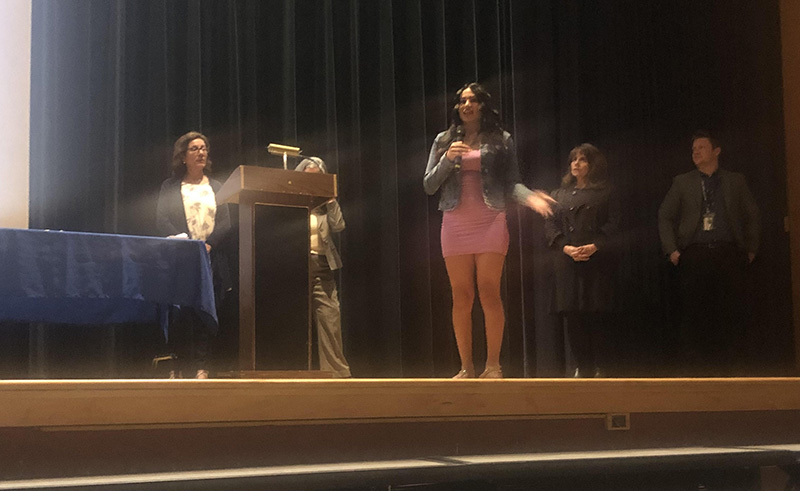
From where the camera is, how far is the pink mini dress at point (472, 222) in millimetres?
3234

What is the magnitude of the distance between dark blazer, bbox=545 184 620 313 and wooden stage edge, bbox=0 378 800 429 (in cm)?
125

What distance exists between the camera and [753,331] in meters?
5.30

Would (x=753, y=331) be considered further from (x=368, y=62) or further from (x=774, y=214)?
(x=368, y=62)

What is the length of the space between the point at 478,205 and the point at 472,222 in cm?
7

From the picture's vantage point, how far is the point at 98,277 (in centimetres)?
285

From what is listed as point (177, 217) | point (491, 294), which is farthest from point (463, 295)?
point (177, 217)

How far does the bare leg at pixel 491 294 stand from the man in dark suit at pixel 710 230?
1.34m

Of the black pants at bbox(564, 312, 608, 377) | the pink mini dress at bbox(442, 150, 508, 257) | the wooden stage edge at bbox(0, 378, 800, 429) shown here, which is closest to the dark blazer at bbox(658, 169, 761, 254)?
the black pants at bbox(564, 312, 608, 377)

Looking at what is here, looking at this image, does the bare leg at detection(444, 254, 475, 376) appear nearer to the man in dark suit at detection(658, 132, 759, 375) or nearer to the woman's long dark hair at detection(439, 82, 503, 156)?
the woman's long dark hair at detection(439, 82, 503, 156)

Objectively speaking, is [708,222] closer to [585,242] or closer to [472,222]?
[585,242]

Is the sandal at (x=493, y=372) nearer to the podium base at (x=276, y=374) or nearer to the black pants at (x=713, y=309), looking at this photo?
the podium base at (x=276, y=374)

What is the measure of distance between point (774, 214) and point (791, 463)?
347 cm

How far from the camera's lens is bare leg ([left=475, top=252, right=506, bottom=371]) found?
3.24 metres

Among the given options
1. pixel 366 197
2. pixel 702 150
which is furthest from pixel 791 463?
pixel 366 197
